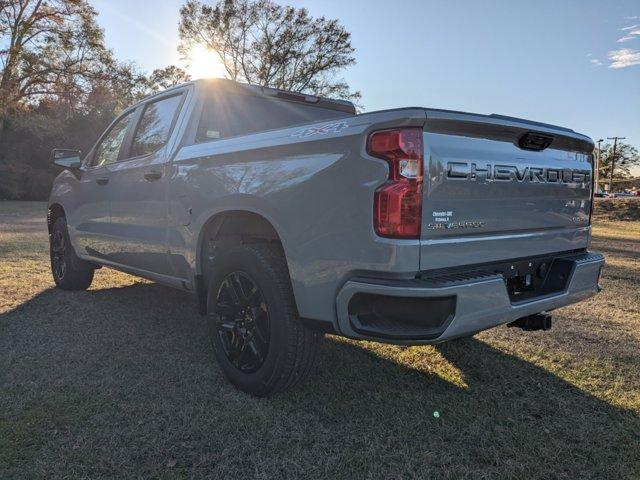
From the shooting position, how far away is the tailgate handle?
276cm

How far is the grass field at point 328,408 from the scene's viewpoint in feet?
7.81

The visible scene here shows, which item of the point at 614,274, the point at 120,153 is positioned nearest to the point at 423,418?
the point at 120,153

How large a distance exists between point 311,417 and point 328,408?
0.50ft

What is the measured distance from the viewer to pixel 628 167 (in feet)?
307

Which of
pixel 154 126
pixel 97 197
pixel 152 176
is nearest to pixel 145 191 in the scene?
pixel 152 176

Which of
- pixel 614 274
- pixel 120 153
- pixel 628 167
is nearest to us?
pixel 120 153

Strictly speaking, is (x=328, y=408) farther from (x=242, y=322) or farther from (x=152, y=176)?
(x=152, y=176)

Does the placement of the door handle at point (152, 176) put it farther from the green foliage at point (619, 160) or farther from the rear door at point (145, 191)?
the green foliage at point (619, 160)

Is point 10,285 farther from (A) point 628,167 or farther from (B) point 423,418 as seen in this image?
(A) point 628,167

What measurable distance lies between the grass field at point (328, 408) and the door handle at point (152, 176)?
4.12 ft

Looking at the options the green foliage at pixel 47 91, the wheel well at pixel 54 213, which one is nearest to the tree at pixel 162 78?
the green foliage at pixel 47 91

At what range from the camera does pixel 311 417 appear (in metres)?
2.81

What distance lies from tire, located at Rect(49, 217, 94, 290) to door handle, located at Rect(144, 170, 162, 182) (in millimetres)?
2064

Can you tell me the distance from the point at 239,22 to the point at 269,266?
2637 cm
